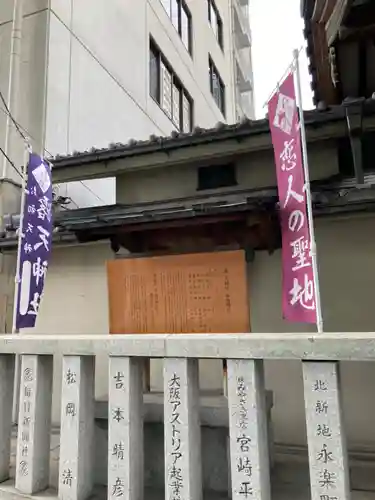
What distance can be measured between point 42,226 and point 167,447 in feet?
12.3

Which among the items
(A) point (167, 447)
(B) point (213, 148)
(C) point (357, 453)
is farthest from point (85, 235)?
(C) point (357, 453)

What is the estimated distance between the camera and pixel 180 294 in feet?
19.9

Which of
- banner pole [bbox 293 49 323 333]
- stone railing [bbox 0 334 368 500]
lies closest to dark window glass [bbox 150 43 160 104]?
banner pole [bbox 293 49 323 333]

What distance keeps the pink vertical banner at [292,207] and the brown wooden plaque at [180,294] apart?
0.90 m

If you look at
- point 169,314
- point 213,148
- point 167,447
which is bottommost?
point 167,447

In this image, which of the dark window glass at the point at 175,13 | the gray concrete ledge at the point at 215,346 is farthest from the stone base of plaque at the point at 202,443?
the dark window glass at the point at 175,13

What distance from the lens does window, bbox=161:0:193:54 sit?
16.0 meters

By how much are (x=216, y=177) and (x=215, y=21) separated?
1756 centimetres

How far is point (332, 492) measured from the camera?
345 cm

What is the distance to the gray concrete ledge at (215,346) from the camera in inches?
140

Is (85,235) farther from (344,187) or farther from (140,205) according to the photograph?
(344,187)

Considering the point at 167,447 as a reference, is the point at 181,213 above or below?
above

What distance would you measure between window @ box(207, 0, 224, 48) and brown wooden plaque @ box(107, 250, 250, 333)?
18.7 m

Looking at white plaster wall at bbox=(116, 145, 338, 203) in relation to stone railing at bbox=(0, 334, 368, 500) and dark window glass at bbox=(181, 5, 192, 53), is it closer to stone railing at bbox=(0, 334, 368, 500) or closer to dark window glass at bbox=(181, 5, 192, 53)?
stone railing at bbox=(0, 334, 368, 500)
